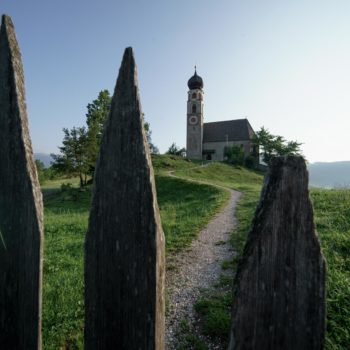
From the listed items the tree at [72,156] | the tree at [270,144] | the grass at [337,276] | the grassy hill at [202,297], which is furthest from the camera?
the tree at [270,144]

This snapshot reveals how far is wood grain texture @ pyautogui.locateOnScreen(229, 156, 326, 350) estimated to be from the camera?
1.17m

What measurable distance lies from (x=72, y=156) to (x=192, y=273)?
27.7 m

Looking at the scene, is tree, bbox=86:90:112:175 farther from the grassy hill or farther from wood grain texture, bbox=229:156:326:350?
wood grain texture, bbox=229:156:326:350

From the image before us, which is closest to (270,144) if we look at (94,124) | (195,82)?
(195,82)

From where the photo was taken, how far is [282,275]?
3.92 feet

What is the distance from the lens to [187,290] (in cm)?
401

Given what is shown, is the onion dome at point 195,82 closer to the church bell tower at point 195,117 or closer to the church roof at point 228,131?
the church bell tower at point 195,117

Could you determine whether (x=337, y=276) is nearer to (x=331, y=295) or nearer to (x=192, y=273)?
(x=331, y=295)

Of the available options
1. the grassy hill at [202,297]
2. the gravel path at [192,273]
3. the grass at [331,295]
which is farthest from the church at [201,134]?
the grass at [331,295]

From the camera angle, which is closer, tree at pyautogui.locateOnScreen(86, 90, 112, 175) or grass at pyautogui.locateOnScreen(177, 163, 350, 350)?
grass at pyautogui.locateOnScreen(177, 163, 350, 350)

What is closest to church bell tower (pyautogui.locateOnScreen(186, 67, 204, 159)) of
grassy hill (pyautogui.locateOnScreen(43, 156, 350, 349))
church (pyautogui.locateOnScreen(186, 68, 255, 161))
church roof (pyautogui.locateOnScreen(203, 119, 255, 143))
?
church (pyautogui.locateOnScreen(186, 68, 255, 161))

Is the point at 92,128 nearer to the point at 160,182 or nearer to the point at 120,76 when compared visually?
the point at 160,182

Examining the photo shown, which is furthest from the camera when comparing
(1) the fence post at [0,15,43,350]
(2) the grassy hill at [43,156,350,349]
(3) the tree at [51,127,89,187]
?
(3) the tree at [51,127,89,187]

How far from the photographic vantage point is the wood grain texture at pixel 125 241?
125 centimetres
